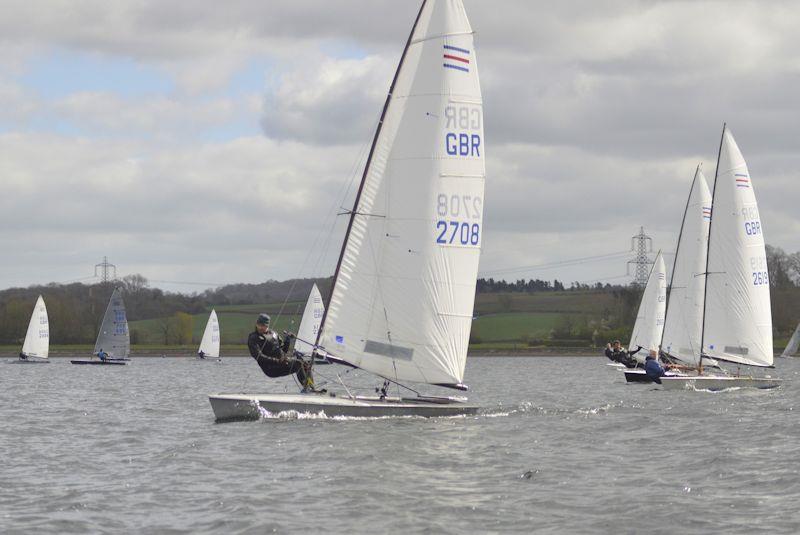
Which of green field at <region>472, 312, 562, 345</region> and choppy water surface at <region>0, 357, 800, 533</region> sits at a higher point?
green field at <region>472, 312, 562, 345</region>

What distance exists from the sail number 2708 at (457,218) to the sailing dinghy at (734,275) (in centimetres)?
A: 1838

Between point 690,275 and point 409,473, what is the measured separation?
32053 millimetres

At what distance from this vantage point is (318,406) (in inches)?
928

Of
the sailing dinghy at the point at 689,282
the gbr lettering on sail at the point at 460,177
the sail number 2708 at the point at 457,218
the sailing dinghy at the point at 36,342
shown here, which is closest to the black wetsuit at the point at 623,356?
the sailing dinghy at the point at 689,282

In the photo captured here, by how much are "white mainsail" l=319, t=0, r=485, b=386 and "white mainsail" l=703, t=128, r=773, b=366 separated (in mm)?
18996

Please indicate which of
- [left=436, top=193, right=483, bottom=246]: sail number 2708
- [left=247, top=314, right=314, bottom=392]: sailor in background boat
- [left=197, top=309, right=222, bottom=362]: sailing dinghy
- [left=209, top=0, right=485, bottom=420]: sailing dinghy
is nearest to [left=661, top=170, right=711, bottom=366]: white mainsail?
[left=436, top=193, right=483, bottom=246]: sail number 2708

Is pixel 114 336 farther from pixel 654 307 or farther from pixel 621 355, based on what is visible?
pixel 654 307

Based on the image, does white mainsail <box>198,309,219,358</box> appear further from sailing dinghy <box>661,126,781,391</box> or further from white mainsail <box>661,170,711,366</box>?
sailing dinghy <box>661,126,781,391</box>

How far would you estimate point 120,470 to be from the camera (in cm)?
1892

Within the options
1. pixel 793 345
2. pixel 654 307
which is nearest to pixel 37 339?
pixel 654 307

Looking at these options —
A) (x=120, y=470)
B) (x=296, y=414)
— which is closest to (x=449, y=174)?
(x=296, y=414)

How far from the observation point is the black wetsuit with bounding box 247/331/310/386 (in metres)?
24.0

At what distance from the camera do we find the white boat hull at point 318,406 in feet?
77.3

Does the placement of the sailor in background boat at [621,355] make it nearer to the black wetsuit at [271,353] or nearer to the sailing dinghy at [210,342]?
the black wetsuit at [271,353]
